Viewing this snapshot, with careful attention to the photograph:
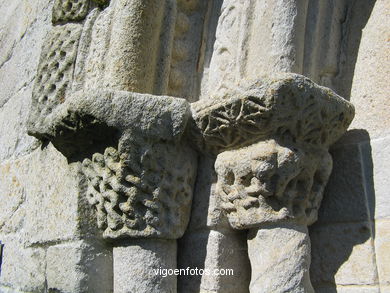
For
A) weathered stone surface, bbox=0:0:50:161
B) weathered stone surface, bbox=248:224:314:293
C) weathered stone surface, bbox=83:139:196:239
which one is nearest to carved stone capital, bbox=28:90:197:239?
weathered stone surface, bbox=83:139:196:239

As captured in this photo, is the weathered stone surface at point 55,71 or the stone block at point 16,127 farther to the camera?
the stone block at point 16,127

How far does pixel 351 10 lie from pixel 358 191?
57 centimetres

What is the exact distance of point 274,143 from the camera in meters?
1.23

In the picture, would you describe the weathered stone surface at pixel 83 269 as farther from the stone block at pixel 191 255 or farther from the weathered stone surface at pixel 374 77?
the weathered stone surface at pixel 374 77

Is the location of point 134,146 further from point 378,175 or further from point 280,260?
point 378,175

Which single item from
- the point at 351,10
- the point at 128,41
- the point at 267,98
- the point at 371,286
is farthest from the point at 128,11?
the point at 371,286

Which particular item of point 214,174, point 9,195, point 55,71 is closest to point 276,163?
point 214,174

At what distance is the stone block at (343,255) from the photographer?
1.28 meters

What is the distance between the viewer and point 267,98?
117 cm

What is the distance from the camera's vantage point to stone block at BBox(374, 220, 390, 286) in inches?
49.2

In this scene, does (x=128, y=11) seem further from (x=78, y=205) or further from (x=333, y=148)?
(x=333, y=148)

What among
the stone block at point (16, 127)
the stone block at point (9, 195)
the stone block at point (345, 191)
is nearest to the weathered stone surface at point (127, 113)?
the stone block at point (345, 191)

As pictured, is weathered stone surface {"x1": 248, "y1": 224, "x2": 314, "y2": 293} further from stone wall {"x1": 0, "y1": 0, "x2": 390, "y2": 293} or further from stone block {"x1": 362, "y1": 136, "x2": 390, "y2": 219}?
stone block {"x1": 362, "y1": 136, "x2": 390, "y2": 219}

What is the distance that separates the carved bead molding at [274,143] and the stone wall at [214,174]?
0.07 m
